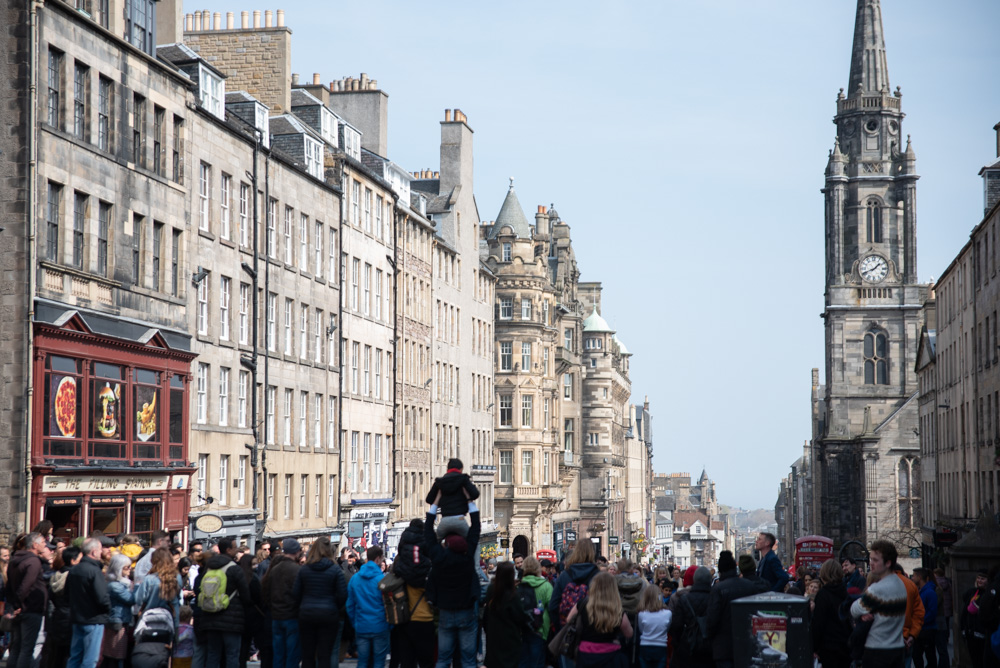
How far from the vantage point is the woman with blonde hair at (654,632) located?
15.5m

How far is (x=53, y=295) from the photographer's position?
27.9m

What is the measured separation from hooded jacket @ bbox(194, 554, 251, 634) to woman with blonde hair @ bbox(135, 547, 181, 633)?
65 cm

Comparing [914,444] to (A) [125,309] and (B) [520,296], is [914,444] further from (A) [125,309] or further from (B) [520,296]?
(A) [125,309]

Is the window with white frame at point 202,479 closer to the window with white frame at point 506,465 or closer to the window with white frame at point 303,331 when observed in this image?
the window with white frame at point 303,331

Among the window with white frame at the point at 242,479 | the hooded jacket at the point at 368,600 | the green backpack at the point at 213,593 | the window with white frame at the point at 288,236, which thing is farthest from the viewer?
the window with white frame at the point at 288,236

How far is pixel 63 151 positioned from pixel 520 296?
50.2 meters

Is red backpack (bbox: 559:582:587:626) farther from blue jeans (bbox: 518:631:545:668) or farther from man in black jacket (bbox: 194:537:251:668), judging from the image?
man in black jacket (bbox: 194:537:251:668)

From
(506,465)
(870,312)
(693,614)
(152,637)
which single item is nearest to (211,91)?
(152,637)

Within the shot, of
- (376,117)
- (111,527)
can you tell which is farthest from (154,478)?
(376,117)

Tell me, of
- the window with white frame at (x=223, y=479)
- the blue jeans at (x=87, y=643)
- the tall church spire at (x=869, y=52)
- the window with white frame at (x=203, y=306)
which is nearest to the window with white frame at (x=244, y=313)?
the window with white frame at (x=203, y=306)

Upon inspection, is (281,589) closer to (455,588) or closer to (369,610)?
(369,610)

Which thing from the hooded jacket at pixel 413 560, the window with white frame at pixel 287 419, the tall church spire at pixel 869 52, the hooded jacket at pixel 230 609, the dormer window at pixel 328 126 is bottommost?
the hooded jacket at pixel 230 609

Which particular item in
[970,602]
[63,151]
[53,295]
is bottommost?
[970,602]

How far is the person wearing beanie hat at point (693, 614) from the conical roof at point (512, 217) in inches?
2570
